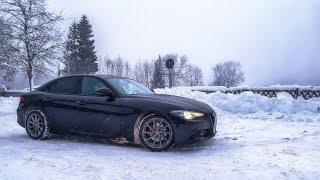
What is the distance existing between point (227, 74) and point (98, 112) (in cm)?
10623

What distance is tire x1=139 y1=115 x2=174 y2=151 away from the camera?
23.9ft

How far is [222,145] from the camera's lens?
7875 millimetres

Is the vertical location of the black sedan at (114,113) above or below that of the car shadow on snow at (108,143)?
above

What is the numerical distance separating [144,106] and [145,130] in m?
0.42

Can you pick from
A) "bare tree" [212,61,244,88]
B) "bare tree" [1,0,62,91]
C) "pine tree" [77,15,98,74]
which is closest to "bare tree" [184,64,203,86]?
"bare tree" [212,61,244,88]

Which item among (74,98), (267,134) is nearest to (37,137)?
(74,98)

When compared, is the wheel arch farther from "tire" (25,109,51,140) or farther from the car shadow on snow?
"tire" (25,109,51,140)

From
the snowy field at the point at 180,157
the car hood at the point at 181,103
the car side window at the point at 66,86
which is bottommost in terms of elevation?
the snowy field at the point at 180,157

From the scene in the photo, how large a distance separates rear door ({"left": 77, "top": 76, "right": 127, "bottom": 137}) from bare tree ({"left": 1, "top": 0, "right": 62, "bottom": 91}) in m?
19.2

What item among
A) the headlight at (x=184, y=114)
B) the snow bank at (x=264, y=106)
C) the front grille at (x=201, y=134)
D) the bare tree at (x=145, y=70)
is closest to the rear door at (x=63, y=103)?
the headlight at (x=184, y=114)

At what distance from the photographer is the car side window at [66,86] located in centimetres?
862

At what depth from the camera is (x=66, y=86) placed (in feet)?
28.9

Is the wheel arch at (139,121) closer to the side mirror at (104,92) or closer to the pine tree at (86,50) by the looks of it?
the side mirror at (104,92)

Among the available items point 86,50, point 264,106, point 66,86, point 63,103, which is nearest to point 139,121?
point 63,103
